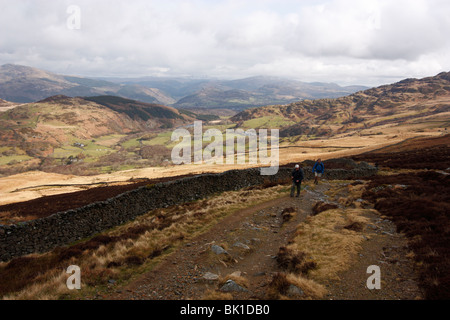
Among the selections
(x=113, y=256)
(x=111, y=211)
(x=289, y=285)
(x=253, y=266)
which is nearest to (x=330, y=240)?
(x=253, y=266)

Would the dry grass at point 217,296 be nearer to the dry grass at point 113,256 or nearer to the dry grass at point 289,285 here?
the dry grass at point 289,285

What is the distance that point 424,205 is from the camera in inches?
539

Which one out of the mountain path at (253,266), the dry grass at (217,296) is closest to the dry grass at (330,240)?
the mountain path at (253,266)

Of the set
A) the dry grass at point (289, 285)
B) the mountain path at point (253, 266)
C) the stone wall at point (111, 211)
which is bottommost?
the stone wall at point (111, 211)

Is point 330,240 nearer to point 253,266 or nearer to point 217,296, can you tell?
point 253,266

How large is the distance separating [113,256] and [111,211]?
9755 mm

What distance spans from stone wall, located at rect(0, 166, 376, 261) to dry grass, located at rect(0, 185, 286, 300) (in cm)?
167

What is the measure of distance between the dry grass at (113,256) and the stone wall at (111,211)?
167 cm

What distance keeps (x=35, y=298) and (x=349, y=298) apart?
1060 cm

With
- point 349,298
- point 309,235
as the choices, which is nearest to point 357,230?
point 309,235

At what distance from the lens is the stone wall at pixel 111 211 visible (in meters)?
16.3

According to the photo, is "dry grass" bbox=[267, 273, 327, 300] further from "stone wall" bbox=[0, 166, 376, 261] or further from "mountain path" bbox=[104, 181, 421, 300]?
"stone wall" bbox=[0, 166, 376, 261]

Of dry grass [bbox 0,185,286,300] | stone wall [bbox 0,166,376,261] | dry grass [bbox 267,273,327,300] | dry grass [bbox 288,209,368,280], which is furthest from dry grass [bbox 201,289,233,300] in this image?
stone wall [bbox 0,166,376,261]
